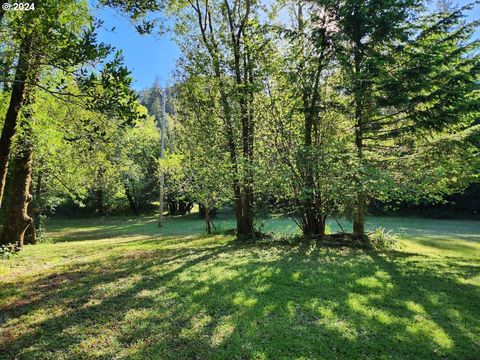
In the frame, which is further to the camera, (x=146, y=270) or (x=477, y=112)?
(x=477, y=112)

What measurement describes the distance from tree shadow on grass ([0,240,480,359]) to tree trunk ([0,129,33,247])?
3516 mm

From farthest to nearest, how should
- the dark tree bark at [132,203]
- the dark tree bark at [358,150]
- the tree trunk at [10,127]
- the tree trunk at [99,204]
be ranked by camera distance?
the tree trunk at [99,204], the dark tree bark at [132,203], the dark tree bark at [358,150], the tree trunk at [10,127]

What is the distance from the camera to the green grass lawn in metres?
3.33

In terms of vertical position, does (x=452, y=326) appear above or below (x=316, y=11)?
below

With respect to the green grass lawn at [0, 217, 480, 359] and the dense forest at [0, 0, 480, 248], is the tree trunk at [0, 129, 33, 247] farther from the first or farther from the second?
the green grass lawn at [0, 217, 480, 359]

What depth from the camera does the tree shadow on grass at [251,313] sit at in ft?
10.9

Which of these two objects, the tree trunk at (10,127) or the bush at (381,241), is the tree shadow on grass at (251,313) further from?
the bush at (381,241)

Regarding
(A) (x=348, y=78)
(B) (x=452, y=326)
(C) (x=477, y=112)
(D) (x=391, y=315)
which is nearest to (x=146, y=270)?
(D) (x=391, y=315)

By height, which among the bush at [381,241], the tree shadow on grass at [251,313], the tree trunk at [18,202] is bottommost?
the tree shadow on grass at [251,313]

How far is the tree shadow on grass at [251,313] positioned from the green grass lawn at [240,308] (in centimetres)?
2

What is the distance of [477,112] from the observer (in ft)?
26.8

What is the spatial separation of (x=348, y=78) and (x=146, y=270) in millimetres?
6540

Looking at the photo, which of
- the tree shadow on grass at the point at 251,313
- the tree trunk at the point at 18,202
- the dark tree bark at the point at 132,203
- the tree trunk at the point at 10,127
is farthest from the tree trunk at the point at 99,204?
the tree shadow on grass at the point at 251,313

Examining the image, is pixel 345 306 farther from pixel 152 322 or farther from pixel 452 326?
pixel 152 322
